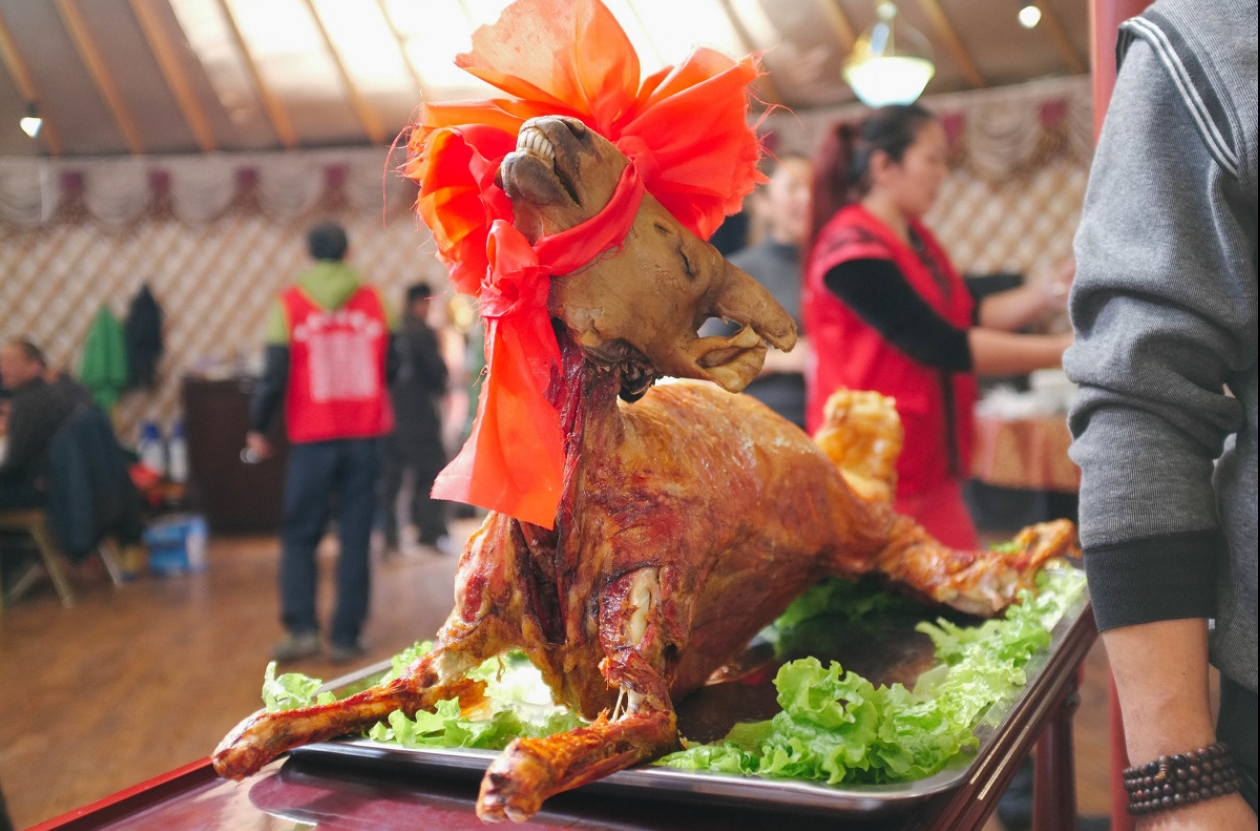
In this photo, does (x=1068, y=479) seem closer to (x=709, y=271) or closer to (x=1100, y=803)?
(x=1100, y=803)

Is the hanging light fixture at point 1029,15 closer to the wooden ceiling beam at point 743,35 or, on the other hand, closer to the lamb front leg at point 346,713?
the wooden ceiling beam at point 743,35

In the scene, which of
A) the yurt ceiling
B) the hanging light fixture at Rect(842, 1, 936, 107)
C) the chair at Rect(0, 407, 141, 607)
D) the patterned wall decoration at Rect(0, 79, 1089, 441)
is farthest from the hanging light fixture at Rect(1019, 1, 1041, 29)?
the chair at Rect(0, 407, 141, 607)

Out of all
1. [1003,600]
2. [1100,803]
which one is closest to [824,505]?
[1003,600]

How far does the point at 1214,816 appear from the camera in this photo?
51cm

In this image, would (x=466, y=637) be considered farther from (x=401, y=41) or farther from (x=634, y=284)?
(x=401, y=41)

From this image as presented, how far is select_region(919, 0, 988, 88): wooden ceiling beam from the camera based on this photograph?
5.27m

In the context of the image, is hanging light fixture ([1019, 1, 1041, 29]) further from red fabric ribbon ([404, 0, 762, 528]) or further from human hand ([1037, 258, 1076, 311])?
red fabric ribbon ([404, 0, 762, 528])

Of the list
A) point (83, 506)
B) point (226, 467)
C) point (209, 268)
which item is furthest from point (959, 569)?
point (209, 268)

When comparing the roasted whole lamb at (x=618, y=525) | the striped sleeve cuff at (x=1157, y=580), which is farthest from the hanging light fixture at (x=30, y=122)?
the striped sleeve cuff at (x=1157, y=580)

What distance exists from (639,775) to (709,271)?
12.4 inches

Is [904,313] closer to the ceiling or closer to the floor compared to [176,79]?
closer to the floor

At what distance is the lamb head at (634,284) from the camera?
54 centimetres

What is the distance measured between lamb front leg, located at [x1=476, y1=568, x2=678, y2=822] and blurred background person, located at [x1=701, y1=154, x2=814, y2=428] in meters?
1.22

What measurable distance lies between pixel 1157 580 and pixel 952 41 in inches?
215
